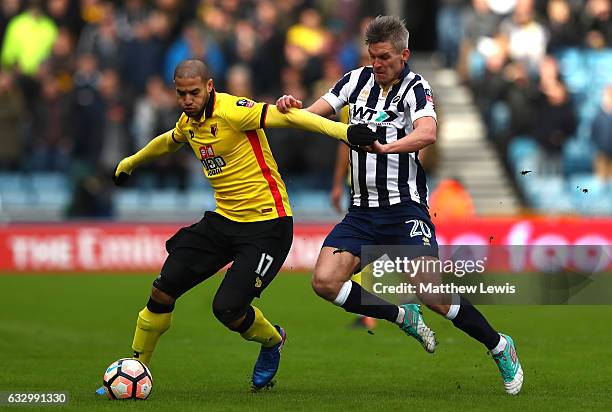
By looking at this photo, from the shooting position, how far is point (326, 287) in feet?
30.6

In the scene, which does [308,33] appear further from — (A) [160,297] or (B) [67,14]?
(A) [160,297]

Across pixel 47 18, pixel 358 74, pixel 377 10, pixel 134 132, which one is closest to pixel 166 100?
pixel 134 132

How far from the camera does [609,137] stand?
68.5 feet

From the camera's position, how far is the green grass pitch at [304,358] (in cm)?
907

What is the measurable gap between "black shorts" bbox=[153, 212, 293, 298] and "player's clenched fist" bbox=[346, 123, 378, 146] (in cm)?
119

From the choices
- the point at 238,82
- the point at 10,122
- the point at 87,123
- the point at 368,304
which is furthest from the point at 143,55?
the point at 368,304

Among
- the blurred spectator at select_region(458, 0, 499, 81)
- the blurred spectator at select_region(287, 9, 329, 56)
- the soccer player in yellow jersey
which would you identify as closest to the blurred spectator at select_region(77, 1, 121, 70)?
the blurred spectator at select_region(287, 9, 329, 56)

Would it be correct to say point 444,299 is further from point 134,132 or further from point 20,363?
point 134,132

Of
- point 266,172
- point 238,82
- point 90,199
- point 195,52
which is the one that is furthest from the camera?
point 195,52

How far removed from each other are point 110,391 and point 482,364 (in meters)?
3.46

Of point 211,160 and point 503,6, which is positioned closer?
point 211,160

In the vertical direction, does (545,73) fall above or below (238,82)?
above

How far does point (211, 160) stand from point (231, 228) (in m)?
0.50

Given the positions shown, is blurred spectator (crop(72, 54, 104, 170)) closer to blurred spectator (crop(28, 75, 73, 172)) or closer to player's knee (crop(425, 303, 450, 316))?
blurred spectator (crop(28, 75, 73, 172))
